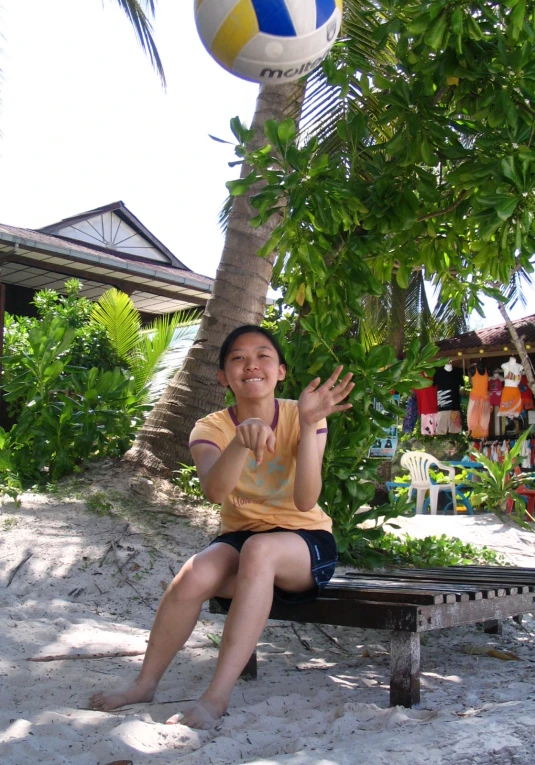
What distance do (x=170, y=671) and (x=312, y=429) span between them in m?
1.32

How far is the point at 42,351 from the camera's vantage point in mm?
5348

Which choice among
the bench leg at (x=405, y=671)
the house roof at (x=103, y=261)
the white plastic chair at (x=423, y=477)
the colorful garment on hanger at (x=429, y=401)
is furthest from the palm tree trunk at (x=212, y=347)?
the colorful garment on hanger at (x=429, y=401)

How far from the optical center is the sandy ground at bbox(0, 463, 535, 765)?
6.61 ft

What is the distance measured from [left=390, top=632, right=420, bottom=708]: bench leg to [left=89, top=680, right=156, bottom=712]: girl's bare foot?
804mm

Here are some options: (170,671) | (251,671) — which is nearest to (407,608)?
(251,671)

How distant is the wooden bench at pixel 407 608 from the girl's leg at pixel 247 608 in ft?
0.68

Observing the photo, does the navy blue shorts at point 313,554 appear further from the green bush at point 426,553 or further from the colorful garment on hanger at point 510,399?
the colorful garment on hanger at point 510,399

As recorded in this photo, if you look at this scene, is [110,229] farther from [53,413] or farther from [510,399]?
[53,413]

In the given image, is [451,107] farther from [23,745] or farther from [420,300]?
[420,300]

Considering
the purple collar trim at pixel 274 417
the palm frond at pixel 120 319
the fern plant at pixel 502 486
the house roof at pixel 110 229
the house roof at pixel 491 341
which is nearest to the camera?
the purple collar trim at pixel 274 417

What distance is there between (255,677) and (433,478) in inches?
335

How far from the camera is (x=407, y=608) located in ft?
8.05

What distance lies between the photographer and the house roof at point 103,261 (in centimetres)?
1132

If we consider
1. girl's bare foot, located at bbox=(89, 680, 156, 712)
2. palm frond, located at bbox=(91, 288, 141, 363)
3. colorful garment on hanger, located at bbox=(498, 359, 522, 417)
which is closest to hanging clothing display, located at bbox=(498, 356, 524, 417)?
colorful garment on hanger, located at bbox=(498, 359, 522, 417)
